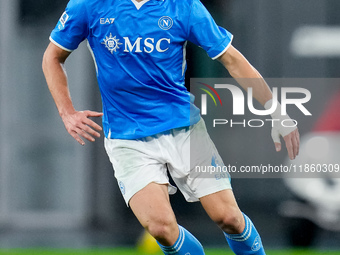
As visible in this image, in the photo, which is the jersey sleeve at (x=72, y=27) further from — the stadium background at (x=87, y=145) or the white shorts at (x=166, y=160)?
the stadium background at (x=87, y=145)

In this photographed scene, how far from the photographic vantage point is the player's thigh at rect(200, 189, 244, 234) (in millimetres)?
3512

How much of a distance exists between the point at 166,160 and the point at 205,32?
0.70 metres

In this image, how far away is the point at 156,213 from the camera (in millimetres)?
3299

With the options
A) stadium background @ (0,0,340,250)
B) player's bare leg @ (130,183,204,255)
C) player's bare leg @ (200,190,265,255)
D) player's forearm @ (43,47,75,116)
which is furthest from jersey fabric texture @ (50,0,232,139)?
stadium background @ (0,0,340,250)

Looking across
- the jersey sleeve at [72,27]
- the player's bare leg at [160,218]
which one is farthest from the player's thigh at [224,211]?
the jersey sleeve at [72,27]

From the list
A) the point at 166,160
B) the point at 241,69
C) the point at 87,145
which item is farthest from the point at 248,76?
the point at 87,145

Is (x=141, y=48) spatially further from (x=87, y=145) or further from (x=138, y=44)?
(x=87, y=145)

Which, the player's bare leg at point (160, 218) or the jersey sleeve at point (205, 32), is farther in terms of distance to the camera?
the jersey sleeve at point (205, 32)

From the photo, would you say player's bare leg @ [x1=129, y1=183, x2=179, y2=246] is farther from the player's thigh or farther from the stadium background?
the stadium background

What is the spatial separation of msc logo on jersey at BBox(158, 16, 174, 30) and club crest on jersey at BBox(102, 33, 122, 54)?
0.78 feet

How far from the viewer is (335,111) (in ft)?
18.3

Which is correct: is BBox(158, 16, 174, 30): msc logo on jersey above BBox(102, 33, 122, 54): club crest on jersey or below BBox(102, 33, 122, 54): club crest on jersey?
above

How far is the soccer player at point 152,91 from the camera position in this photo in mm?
3525

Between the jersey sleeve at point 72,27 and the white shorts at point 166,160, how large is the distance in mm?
567
